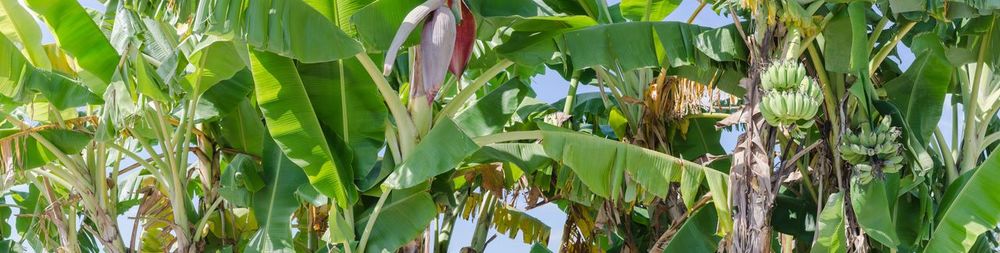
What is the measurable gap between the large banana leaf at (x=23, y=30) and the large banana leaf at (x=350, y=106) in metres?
1.47

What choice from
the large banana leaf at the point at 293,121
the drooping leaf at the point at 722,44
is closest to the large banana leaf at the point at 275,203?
the large banana leaf at the point at 293,121

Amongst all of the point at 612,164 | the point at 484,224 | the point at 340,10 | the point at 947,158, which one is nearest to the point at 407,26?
the point at 340,10

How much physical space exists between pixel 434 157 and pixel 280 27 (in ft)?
2.64

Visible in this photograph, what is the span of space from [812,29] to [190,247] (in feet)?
10.4

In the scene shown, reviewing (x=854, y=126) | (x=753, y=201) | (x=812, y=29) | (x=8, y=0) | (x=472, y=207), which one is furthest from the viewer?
(x=472, y=207)

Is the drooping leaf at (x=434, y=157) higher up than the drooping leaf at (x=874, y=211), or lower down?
higher up

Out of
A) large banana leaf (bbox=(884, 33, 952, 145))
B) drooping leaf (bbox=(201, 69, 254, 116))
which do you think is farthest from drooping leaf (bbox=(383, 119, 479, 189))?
large banana leaf (bbox=(884, 33, 952, 145))

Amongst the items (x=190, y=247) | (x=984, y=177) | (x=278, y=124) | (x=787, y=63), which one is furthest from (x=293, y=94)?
(x=984, y=177)

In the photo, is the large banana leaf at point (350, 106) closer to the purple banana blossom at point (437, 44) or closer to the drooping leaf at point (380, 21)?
the drooping leaf at point (380, 21)

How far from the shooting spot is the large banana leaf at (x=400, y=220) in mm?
5141

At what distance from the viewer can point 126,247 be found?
19.0 ft

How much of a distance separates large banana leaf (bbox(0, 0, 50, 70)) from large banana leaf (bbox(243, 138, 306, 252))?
1.26 meters

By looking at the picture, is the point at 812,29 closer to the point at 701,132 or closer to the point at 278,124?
the point at 701,132

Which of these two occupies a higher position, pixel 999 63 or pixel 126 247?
pixel 999 63
